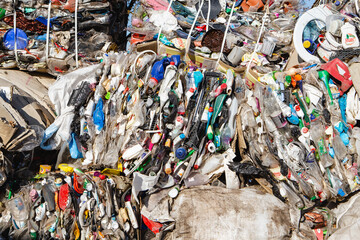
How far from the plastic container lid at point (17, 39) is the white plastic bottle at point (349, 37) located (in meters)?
3.23

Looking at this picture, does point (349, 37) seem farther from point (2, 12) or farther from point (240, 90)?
point (2, 12)

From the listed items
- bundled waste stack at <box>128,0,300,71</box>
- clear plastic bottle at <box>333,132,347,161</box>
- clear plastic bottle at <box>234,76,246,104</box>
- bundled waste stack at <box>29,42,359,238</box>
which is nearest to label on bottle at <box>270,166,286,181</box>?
bundled waste stack at <box>29,42,359,238</box>

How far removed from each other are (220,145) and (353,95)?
4.04ft

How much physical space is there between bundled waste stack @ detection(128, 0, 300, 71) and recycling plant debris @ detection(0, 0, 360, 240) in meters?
0.34

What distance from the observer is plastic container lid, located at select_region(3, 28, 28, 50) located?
126 inches

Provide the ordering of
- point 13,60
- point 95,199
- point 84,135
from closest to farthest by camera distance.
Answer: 1. point 95,199
2. point 84,135
3. point 13,60

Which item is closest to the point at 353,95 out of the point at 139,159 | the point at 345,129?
the point at 345,129

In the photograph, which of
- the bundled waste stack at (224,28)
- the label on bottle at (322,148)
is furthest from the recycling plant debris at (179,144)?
the bundled waste stack at (224,28)

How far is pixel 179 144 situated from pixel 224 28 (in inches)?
68.8

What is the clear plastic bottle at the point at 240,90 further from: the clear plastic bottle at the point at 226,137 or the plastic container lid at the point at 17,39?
the plastic container lid at the point at 17,39

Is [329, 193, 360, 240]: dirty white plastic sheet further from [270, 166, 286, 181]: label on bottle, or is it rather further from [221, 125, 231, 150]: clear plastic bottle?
[221, 125, 231, 150]: clear plastic bottle

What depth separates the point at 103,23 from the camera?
11.4 ft

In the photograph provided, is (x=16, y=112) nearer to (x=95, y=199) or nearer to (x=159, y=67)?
(x=95, y=199)

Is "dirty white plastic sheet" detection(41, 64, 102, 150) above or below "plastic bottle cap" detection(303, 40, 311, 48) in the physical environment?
below
